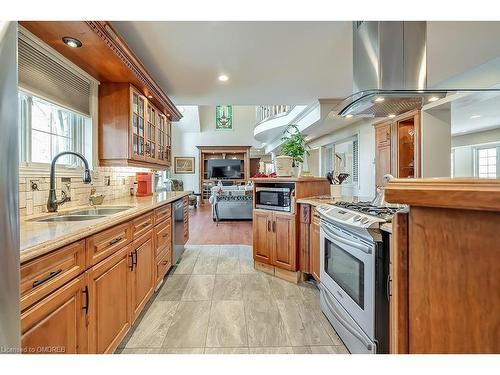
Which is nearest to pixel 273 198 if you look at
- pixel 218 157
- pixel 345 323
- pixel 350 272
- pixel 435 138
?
pixel 350 272

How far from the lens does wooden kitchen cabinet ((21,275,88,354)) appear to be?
0.96 metres

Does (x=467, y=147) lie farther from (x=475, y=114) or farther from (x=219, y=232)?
(x=219, y=232)

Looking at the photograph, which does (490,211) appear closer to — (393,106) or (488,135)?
(393,106)

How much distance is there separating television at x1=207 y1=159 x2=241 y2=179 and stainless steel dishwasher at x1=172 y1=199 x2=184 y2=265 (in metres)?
8.85

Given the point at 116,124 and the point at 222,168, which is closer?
the point at 116,124

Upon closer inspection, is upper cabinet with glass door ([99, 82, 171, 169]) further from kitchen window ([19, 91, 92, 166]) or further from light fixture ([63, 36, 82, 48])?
light fixture ([63, 36, 82, 48])

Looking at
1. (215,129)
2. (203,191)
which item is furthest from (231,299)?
(215,129)

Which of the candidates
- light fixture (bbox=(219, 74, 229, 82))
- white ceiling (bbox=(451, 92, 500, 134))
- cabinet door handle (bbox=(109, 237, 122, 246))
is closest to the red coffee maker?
light fixture (bbox=(219, 74, 229, 82))

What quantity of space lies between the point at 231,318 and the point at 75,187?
1830mm

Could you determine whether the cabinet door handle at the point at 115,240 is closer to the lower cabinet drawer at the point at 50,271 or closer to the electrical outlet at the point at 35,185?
the lower cabinet drawer at the point at 50,271

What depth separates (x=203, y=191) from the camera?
1232 cm

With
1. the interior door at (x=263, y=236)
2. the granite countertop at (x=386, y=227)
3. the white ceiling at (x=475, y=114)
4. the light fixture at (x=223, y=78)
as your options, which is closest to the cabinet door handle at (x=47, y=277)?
the granite countertop at (x=386, y=227)

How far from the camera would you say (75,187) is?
2410 mm
